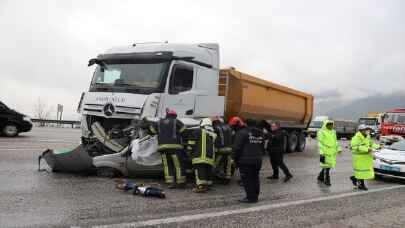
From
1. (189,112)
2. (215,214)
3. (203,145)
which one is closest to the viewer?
(215,214)

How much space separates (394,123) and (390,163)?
44.9ft

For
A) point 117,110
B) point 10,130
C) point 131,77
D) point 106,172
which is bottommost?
point 106,172

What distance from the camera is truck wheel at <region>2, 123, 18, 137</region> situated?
58.1 ft

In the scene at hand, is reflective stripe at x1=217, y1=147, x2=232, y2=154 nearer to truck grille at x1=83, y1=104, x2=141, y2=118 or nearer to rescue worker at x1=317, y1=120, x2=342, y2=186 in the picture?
truck grille at x1=83, y1=104, x2=141, y2=118

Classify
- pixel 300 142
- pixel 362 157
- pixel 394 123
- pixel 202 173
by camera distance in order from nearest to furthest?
pixel 202 173, pixel 362 157, pixel 300 142, pixel 394 123

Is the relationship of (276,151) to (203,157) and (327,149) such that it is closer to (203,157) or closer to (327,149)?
(327,149)

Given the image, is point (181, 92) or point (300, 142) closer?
point (181, 92)

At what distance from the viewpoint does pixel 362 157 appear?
9453 mm

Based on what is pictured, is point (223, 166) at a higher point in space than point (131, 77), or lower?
lower

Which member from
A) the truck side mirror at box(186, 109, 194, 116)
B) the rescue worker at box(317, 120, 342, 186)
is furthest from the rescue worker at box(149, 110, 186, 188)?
the rescue worker at box(317, 120, 342, 186)

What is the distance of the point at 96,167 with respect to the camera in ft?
29.2

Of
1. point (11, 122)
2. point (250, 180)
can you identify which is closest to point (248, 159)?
point (250, 180)

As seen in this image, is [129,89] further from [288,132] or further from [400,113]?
[400,113]

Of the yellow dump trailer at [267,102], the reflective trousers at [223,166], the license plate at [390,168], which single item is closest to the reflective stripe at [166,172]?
the reflective trousers at [223,166]
